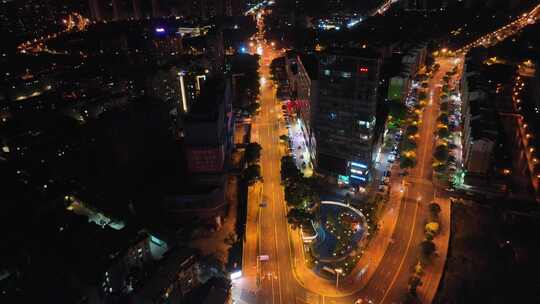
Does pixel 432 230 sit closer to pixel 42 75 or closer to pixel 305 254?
pixel 305 254

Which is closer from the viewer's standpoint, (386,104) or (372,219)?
(372,219)

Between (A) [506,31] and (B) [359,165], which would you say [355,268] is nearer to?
(B) [359,165]

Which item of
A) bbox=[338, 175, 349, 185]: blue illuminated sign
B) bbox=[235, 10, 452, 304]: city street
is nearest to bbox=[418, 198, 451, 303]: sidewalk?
bbox=[235, 10, 452, 304]: city street

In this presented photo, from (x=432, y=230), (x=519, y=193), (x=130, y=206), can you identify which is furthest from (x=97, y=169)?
(x=519, y=193)

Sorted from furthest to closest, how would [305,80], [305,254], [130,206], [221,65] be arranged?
[221,65] < [305,80] < [130,206] < [305,254]

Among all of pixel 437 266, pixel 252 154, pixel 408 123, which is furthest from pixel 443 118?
pixel 252 154

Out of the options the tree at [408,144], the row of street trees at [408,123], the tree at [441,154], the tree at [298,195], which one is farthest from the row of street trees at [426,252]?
the tree at [408,144]
